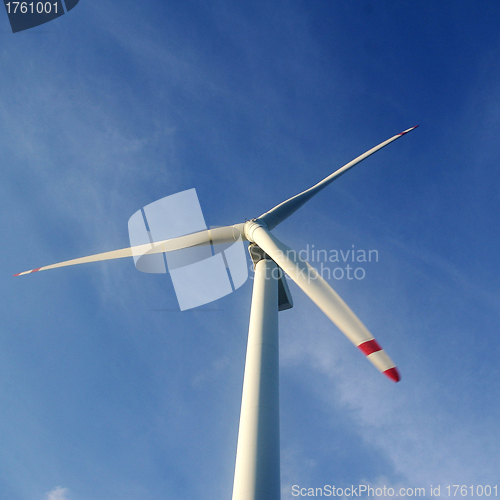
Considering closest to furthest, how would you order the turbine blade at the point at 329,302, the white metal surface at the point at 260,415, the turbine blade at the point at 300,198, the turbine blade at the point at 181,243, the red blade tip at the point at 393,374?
1. the red blade tip at the point at 393,374
2. the turbine blade at the point at 329,302
3. the white metal surface at the point at 260,415
4. the turbine blade at the point at 181,243
5. the turbine blade at the point at 300,198

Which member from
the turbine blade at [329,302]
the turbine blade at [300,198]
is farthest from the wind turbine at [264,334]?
the turbine blade at [300,198]

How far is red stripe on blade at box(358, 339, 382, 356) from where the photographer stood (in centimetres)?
1071

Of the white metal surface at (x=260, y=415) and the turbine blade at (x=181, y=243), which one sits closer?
the white metal surface at (x=260, y=415)

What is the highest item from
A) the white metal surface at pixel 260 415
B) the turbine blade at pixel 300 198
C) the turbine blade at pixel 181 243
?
the turbine blade at pixel 300 198

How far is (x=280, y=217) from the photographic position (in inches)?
947

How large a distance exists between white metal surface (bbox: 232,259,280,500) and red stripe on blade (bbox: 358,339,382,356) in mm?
3746

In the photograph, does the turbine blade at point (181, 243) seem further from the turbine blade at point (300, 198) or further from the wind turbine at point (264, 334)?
the turbine blade at point (300, 198)

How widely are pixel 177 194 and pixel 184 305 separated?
5993 mm

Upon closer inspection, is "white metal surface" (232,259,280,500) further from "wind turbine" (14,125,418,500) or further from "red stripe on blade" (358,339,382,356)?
"red stripe on blade" (358,339,382,356)

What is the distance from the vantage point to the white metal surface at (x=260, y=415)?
1048 cm

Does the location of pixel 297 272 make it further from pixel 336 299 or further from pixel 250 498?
pixel 250 498

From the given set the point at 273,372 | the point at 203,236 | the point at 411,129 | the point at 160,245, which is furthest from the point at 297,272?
the point at 411,129

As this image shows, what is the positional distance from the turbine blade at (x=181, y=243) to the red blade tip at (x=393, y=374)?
13306 mm

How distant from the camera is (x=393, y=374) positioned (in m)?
9.91
